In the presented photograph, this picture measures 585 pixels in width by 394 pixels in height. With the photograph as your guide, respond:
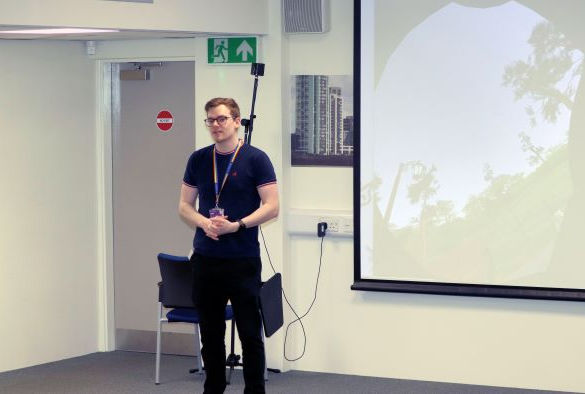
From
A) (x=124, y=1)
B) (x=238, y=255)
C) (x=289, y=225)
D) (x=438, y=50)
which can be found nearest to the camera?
(x=238, y=255)

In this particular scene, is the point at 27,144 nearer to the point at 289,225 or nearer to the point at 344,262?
the point at 289,225

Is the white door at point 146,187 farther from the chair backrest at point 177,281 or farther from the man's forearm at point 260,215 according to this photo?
the man's forearm at point 260,215

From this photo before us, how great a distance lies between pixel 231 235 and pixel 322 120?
1643 millimetres

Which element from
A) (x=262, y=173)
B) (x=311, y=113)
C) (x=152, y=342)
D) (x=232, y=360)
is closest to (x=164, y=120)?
(x=311, y=113)

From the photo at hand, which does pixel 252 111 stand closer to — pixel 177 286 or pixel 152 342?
pixel 177 286

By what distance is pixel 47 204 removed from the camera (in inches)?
254

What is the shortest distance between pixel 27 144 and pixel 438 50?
8.75ft

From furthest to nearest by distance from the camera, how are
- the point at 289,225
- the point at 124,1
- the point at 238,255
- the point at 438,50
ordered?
the point at 289,225
the point at 438,50
the point at 124,1
the point at 238,255

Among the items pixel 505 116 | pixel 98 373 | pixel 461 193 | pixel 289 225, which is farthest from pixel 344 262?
pixel 98 373

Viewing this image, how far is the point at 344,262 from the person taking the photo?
6.10 metres

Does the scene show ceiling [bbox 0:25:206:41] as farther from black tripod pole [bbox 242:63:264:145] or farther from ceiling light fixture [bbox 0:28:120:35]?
black tripod pole [bbox 242:63:264:145]

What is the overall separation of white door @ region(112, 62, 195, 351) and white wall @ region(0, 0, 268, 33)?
0.68 m

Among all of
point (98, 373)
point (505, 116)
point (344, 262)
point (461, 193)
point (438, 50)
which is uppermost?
point (438, 50)

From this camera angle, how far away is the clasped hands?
4629 millimetres
